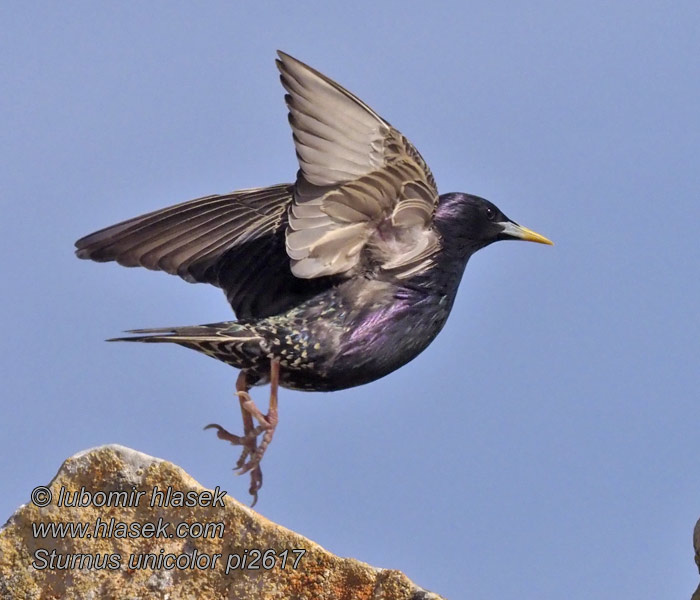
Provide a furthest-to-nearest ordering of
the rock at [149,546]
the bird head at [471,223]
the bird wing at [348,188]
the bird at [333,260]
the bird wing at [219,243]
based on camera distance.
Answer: the bird wing at [219,243]
the bird head at [471,223]
the bird at [333,260]
the bird wing at [348,188]
the rock at [149,546]

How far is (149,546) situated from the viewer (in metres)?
5.84

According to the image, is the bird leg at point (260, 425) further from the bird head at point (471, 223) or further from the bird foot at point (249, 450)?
the bird head at point (471, 223)

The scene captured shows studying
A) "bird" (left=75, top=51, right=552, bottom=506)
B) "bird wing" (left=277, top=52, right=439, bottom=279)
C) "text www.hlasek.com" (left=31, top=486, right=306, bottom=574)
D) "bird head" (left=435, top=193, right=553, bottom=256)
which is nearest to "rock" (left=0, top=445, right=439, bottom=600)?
"text www.hlasek.com" (left=31, top=486, right=306, bottom=574)

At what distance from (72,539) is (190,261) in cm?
276

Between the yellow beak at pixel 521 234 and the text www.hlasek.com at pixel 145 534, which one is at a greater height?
the yellow beak at pixel 521 234

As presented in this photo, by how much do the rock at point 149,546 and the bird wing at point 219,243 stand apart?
2.29 meters

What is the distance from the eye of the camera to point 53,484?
590cm

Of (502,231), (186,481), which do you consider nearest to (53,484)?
(186,481)

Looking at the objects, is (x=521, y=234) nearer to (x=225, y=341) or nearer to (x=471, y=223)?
(x=471, y=223)

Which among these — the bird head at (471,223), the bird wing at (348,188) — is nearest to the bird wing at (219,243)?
the bird wing at (348,188)

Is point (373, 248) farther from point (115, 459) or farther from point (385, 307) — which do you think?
point (115, 459)

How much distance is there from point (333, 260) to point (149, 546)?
2.34 m

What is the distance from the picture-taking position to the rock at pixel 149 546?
18.8 ft

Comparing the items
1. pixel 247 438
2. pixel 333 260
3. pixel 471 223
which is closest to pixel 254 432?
pixel 247 438
